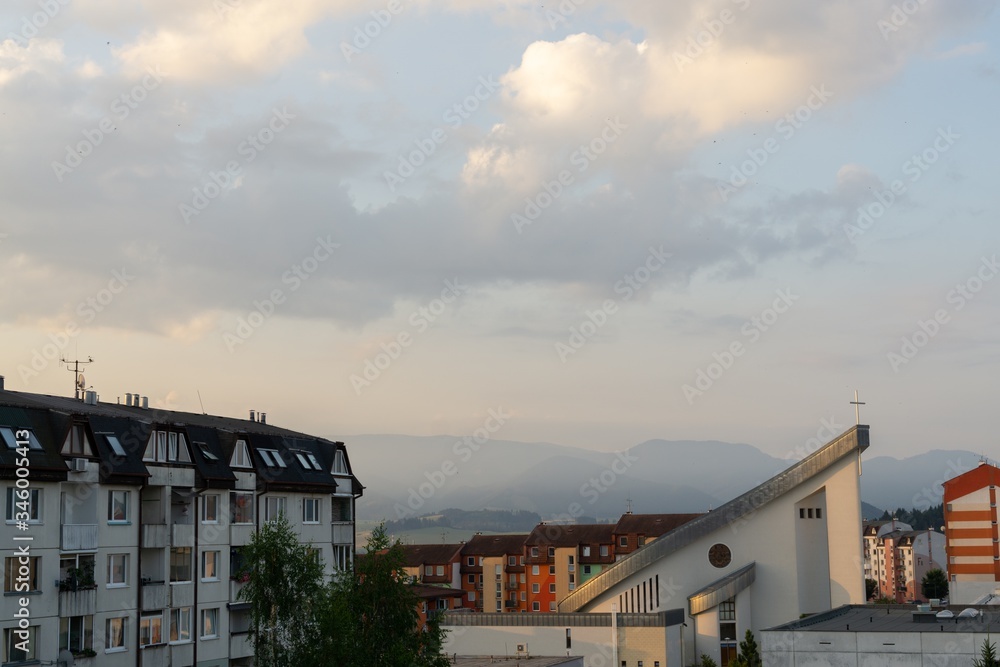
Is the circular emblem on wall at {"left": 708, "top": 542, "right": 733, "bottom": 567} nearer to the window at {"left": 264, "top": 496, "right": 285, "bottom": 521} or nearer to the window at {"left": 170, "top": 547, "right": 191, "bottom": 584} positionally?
the window at {"left": 264, "top": 496, "right": 285, "bottom": 521}

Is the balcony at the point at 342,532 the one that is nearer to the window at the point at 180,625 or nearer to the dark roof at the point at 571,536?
the window at the point at 180,625

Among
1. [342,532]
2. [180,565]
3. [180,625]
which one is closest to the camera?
[180,625]

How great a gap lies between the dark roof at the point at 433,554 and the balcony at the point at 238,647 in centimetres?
6186

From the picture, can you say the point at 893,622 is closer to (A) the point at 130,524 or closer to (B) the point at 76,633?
(A) the point at 130,524

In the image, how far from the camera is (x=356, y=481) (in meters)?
54.4

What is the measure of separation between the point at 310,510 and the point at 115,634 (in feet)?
42.2

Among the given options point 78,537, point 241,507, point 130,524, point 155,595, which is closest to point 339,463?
point 241,507

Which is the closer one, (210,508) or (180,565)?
(180,565)

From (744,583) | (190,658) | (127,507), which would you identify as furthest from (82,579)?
(744,583)

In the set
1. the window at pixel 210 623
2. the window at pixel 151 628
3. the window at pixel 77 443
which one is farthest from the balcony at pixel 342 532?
the window at pixel 77 443

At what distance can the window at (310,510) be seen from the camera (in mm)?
49656

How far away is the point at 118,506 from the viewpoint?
39375 mm

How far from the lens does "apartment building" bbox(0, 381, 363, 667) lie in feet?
116

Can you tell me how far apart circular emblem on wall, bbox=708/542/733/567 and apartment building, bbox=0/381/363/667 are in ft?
93.3
